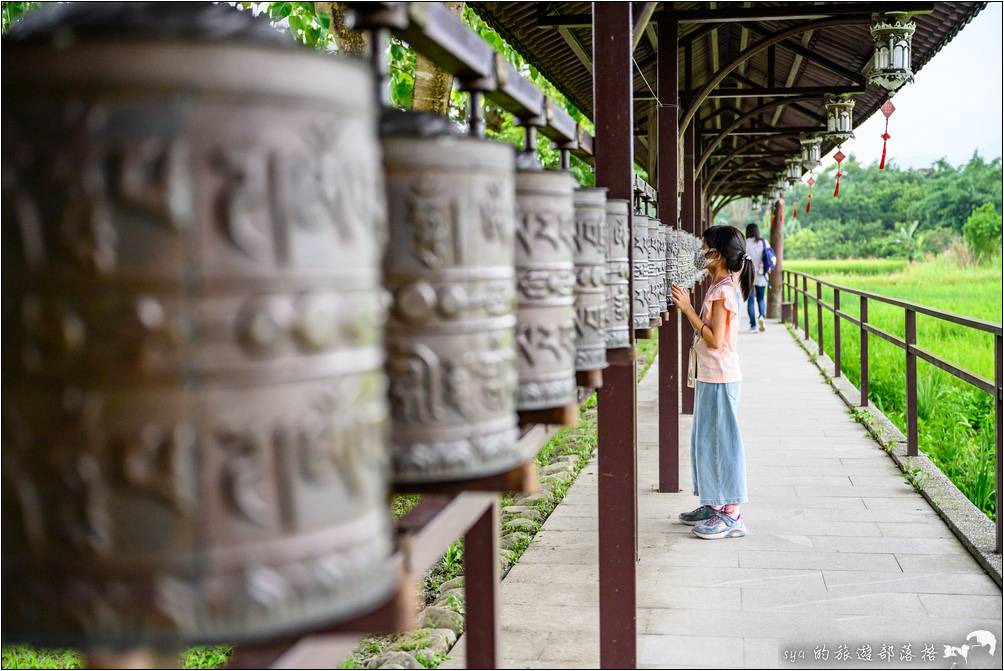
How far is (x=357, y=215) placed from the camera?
922mm

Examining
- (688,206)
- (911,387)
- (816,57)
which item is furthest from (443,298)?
(688,206)

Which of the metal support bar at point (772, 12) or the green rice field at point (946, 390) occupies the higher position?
the metal support bar at point (772, 12)

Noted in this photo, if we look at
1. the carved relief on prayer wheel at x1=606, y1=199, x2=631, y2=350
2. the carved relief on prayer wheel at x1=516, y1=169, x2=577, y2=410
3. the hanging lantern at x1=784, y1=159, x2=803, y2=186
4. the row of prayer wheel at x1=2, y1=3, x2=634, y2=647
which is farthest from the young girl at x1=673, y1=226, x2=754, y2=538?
the hanging lantern at x1=784, y1=159, x2=803, y2=186

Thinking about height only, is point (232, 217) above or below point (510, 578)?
above

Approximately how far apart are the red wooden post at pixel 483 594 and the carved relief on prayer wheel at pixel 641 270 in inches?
44.9

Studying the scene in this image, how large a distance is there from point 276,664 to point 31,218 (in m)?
0.64

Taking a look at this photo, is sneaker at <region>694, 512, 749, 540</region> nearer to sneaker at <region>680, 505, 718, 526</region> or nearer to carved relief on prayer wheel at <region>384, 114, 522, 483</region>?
sneaker at <region>680, 505, 718, 526</region>

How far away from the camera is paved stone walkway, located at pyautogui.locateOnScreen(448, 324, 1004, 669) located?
3.82 metres

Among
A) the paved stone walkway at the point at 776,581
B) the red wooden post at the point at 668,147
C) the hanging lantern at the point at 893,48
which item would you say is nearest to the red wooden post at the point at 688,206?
the paved stone walkway at the point at 776,581

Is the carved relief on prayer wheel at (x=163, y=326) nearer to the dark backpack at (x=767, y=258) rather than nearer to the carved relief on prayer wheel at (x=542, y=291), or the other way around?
the carved relief on prayer wheel at (x=542, y=291)

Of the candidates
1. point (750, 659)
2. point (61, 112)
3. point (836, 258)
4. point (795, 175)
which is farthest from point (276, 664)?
point (836, 258)

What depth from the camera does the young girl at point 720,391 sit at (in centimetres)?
494

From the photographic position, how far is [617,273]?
2521 millimetres

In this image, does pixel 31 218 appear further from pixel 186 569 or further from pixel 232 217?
pixel 186 569
